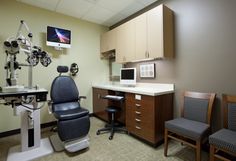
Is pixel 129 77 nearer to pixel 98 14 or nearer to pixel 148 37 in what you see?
pixel 148 37

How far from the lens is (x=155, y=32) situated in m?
2.36

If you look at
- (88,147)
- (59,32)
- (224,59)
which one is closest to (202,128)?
(224,59)

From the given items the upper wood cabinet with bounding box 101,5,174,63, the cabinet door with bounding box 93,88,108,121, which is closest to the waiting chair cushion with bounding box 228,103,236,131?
the upper wood cabinet with bounding box 101,5,174,63

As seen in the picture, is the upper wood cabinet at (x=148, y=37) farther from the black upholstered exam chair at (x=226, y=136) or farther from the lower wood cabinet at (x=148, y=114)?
the black upholstered exam chair at (x=226, y=136)

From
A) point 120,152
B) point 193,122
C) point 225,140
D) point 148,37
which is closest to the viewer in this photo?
point 225,140

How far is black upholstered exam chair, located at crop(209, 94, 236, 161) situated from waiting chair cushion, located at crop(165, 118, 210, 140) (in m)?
0.13

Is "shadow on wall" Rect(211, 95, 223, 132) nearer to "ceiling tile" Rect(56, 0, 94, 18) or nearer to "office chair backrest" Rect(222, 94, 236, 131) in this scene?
"office chair backrest" Rect(222, 94, 236, 131)

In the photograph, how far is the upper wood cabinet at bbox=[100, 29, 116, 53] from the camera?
3384 mm

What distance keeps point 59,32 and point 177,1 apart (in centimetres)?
246

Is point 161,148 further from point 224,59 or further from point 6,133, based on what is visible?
point 6,133

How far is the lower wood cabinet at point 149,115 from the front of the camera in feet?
6.83

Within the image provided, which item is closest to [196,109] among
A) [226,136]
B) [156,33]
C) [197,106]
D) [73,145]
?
[197,106]

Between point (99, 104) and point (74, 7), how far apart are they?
2294 mm

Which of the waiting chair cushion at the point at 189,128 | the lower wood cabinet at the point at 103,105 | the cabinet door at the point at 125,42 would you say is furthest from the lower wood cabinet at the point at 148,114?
the cabinet door at the point at 125,42
